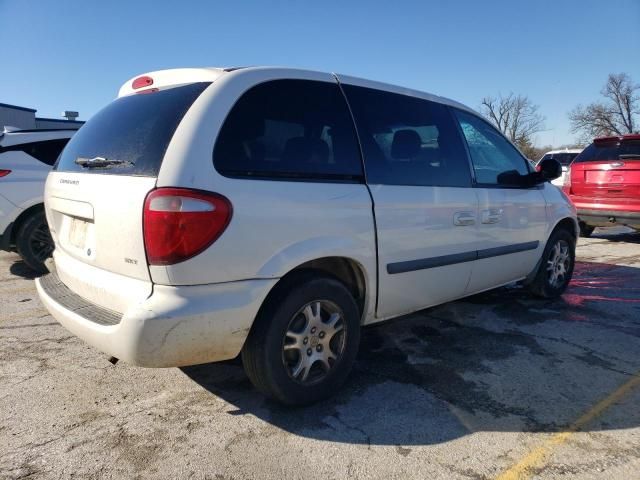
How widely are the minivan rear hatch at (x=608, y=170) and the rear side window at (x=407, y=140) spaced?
538 centimetres

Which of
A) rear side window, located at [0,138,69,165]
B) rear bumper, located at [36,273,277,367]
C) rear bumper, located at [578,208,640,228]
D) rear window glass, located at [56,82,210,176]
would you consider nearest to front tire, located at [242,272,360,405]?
rear bumper, located at [36,273,277,367]

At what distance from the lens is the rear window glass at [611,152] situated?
7633 mm

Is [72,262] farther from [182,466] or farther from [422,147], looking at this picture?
[422,147]

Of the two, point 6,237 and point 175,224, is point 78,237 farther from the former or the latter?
point 6,237

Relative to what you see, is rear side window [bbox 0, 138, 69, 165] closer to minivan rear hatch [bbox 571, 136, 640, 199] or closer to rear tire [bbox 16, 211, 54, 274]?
rear tire [bbox 16, 211, 54, 274]

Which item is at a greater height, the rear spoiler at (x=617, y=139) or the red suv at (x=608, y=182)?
the rear spoiler at (x=617, y=139)

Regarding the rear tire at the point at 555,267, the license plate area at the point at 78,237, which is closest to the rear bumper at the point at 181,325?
the license plate area at the point at 78,237

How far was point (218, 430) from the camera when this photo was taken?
250cm

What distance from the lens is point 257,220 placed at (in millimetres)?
2338

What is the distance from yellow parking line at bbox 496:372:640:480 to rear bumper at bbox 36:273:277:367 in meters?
1.38

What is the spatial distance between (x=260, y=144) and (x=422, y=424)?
66.9 inches

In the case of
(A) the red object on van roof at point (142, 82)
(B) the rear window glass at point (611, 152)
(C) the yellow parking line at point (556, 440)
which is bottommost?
(C) the yellow parking line at point (556, 440)

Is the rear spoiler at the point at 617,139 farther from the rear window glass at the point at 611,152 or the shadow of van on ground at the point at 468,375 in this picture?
the shadow of van on ground at the point at 468,375

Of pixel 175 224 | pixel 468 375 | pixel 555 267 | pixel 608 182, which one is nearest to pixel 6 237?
pixel 175 224
